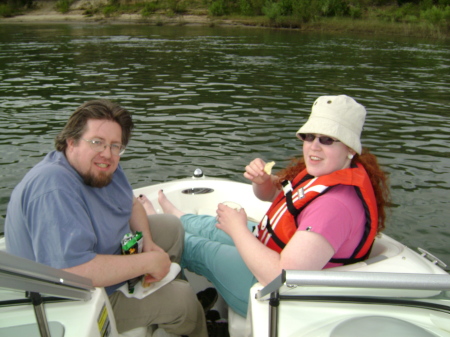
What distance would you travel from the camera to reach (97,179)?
200 centimetres

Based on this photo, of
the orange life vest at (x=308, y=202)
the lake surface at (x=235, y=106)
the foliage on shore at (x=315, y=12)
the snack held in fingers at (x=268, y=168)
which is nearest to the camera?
the orange life vest at (x=308, y=202)

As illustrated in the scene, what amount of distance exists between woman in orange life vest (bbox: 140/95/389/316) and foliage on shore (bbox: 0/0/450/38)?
25.8 metres

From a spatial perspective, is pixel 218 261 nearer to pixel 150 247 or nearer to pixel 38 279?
pixel 150 247

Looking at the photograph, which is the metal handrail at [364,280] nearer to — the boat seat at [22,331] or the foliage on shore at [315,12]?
the boat seat at [22,331]

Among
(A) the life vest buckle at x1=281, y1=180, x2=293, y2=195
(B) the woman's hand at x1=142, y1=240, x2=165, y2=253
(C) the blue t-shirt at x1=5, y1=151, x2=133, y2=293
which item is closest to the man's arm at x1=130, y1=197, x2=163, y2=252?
(B) the woman's hand at x1=142, y1=240, x2=165, y2=253

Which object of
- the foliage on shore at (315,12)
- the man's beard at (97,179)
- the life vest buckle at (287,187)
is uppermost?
the foliage on shore at (315,12)

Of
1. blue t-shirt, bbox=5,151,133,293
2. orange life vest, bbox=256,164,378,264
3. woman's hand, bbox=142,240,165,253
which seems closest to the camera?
blue t-shirt, bbox=5,151,133,293

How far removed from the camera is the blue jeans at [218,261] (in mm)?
2168

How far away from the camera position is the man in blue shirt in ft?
5.69

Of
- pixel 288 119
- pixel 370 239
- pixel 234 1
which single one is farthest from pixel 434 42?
pixel 234 1

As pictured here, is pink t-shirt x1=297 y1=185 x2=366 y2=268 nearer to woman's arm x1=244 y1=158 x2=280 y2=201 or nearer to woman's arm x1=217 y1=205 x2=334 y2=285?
woman's arm x1=217 y1=205 x2=334 y2=285

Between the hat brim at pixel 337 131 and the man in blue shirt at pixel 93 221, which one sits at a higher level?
the hat brim at pixel 337 131

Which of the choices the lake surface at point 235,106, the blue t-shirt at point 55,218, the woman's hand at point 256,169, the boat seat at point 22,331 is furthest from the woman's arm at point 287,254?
the lake surface at point 235,106

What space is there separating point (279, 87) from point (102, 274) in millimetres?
9642
